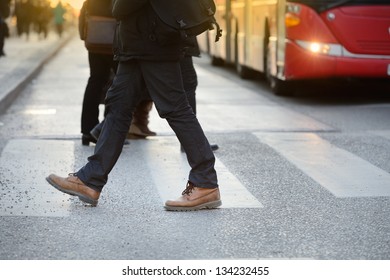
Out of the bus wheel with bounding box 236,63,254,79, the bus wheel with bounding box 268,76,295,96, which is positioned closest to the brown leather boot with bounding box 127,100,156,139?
the bus wheel with bounding box 268,76,295,96

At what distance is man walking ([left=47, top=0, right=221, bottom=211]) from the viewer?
639 cm

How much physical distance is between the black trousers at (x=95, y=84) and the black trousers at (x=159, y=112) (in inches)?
101

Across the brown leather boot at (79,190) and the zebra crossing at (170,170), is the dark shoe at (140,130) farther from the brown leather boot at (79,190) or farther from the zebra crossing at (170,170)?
the brown leather boot at (79,190)

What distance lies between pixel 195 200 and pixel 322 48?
25.1ft

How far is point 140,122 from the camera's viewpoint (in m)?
10.1

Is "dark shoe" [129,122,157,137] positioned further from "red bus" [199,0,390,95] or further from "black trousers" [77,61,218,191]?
"red bus" [199,0,390,95]

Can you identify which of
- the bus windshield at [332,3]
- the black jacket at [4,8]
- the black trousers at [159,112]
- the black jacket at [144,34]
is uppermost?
the black jacket at [144,34]

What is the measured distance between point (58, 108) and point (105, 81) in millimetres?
4202

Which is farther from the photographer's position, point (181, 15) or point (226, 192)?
point (226, 192)

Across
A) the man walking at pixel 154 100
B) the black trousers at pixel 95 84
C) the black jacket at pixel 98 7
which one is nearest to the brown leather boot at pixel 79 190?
the man walking at pixel 154 100

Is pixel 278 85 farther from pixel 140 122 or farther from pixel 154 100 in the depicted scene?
pixel 154 100

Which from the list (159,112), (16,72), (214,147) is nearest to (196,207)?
(159,112)

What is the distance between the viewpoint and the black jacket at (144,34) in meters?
A: 6.30

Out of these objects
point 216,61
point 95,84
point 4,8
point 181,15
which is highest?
point 181,15
